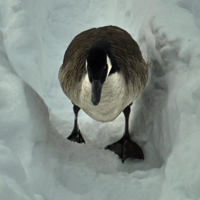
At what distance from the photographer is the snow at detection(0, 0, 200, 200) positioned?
185 cm

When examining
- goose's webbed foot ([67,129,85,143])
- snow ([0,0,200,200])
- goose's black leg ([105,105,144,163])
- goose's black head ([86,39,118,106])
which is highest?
goose's black head ([86,39,118,106])

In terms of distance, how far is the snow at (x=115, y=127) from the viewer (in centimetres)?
185

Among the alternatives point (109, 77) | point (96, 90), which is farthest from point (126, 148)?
point (96, 90)

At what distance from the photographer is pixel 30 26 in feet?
12.5

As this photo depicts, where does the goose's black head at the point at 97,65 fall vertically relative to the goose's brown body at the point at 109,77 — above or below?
above

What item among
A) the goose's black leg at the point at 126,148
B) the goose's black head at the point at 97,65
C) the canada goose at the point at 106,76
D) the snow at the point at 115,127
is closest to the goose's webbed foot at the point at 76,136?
the canada goose at the point at 106,76

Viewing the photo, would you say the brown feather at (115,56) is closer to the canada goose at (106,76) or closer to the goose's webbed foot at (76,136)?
the canada goose at (106,76)

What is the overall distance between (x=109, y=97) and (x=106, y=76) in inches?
8.7

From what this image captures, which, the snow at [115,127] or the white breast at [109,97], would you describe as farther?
the white breast at [109,97]

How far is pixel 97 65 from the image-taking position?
188cm

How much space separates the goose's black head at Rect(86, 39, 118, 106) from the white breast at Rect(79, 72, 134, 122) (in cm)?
18

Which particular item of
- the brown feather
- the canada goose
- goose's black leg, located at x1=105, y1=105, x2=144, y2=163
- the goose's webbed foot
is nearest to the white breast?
the canada goose

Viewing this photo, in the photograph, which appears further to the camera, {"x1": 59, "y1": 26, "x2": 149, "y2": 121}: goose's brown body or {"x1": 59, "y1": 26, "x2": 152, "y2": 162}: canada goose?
{"x1": 59, "y1": 26, "x2": 149, "y2": 121}: goose's brown body

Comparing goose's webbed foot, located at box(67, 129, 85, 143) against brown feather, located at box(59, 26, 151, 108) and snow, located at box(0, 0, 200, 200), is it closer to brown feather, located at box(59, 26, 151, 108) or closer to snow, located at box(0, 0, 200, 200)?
snow, located at box(0, 0, 200, 200)
